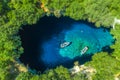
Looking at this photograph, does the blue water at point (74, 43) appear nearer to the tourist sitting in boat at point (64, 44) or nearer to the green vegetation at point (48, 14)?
the tourist sitting in boat at point (64, 44)

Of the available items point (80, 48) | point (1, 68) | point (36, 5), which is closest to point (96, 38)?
point (80, 48)

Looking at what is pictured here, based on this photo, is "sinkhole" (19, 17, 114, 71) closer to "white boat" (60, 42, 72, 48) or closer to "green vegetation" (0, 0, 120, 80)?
"white boat" (60, 42, 72, 48)

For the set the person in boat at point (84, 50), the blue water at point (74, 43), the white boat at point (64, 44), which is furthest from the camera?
the white boat at point (64, 44)

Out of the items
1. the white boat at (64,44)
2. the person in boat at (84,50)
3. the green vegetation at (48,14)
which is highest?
the green vegetation at (48,14)

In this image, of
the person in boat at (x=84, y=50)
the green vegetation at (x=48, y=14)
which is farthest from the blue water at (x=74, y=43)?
the green vegetation at (x=48, y=14)

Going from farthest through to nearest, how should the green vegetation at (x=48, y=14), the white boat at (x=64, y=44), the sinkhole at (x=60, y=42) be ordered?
the white boat at (x=64, y=44) → the sinkhole at (x=60, y=42) → the green vegetation at (x=48, y=14)

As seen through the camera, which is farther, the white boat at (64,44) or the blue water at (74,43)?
the white boat at (64,44)

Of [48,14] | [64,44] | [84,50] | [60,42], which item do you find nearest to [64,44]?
[64,44]

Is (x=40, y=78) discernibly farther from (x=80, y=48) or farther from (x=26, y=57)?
(x=80, y=48)
